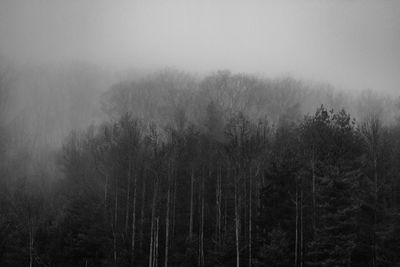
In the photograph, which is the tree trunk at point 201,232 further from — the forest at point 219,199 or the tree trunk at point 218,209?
the tree trunk at point 218,209

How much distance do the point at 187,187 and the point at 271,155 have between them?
969 centimetres

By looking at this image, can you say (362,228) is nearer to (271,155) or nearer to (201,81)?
(271,155)

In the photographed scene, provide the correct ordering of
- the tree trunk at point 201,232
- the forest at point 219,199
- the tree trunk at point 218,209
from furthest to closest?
the tree trunk at point 218,209
the tree trunk at point 201,232
the forest at point 219,199

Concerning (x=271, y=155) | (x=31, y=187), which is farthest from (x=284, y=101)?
(x=31, y=187)

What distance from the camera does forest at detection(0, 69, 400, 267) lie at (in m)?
33.8

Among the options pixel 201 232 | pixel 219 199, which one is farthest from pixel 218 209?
pixel 201 232

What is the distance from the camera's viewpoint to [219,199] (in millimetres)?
43562

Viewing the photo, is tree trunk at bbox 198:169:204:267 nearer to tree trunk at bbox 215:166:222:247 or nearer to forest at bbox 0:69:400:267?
forest at bbox 0:69:400:267

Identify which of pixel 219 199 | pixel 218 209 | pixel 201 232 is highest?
pixel 219 199

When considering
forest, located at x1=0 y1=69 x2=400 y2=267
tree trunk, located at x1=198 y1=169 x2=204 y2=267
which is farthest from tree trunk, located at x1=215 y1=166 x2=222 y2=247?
tree trunk, located at x1=198 y1=169 x2=204 y2=267

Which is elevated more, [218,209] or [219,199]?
[219,199]

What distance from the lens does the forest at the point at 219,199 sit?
33781 millimetres

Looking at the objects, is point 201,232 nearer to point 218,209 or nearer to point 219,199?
point 218,209

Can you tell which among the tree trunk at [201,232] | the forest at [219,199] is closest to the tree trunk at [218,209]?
the forest at [219,199]
